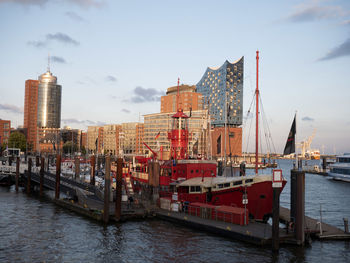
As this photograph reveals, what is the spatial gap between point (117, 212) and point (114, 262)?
10.6 metres

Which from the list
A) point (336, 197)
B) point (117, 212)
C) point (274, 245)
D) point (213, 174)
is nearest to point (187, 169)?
point (213, 174)

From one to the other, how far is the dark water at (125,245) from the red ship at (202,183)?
503 centimetres

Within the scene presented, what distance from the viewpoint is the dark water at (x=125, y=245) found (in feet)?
86.3

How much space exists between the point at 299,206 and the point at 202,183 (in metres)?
12.6

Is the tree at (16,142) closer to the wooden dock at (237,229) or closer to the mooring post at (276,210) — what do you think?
the wooden dock at (237,229)

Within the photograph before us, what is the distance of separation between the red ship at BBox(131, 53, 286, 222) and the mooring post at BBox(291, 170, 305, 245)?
4808mm

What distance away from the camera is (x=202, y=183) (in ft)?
124

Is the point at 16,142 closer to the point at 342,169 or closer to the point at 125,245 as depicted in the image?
the point at 342,169

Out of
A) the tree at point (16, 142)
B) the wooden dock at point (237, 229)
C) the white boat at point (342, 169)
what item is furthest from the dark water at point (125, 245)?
the tree at point (16, 142)

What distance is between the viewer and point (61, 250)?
28391 mm

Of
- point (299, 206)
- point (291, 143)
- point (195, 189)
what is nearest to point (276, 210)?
point (299, 206)

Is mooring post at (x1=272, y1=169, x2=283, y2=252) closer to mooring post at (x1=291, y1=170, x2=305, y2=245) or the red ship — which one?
mooring post at (x1=291, y1=170, x2=305, y2=245)

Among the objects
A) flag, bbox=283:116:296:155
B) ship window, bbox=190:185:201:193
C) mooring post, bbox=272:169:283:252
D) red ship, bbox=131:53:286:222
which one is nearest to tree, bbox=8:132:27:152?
red ship, bbox=131:53:286:222

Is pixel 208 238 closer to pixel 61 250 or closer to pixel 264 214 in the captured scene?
pixel 264 214
